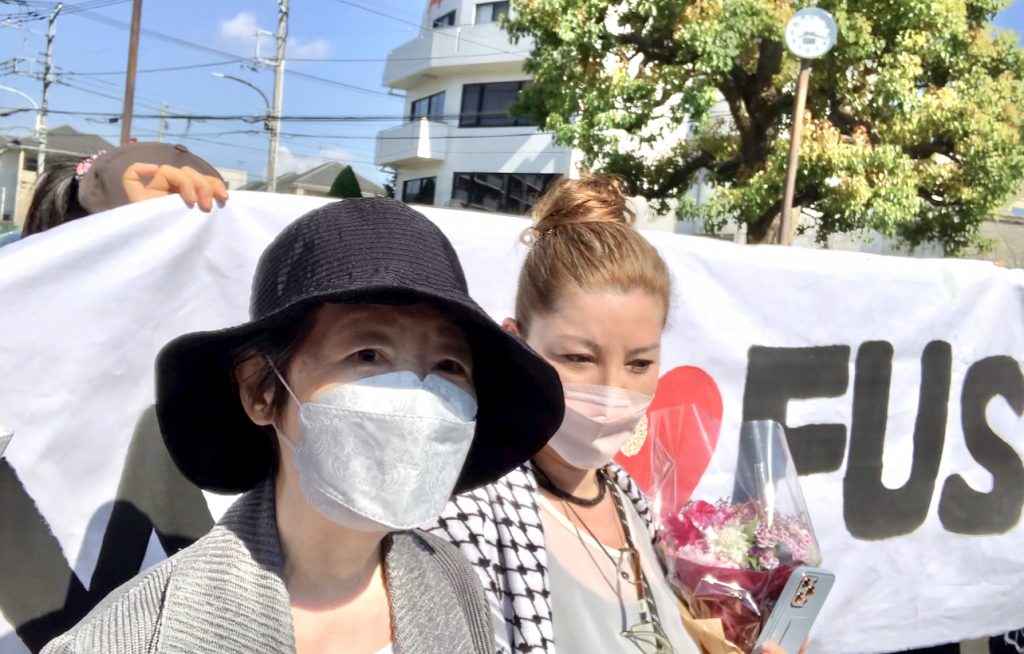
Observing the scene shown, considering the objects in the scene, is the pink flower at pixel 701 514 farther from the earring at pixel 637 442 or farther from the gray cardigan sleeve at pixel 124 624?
the gray cardigan sleeve at pixel 124 624

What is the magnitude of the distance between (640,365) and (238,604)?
0.97m

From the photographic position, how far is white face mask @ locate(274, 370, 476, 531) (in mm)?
1223

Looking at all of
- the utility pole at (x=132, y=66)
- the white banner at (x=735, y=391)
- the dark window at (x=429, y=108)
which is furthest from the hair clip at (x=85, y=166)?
the dark window at (x=429, y=108)

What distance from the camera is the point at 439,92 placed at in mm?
30531

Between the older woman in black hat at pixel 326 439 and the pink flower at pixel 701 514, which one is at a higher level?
the older woman in black hat at pixel 326 439

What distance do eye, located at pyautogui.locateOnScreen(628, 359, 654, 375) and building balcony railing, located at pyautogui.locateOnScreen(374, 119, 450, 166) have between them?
28.3 metres

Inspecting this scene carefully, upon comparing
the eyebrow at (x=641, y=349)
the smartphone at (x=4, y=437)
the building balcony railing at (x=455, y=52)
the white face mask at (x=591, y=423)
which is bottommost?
the smartphone at (x=4, y=437)

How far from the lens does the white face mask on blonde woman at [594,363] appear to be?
70.3 inches

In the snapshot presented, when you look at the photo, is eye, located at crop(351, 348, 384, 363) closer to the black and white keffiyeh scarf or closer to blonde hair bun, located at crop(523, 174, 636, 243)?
the black and white keffiyeh scarf

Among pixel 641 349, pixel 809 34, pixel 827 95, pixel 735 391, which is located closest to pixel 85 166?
pixel 641 349

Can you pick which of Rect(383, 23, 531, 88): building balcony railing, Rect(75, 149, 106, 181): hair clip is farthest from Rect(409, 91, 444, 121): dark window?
Rect(75, 149, 106, 181): hair clip

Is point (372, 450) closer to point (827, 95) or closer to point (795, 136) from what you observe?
point (795, 136)

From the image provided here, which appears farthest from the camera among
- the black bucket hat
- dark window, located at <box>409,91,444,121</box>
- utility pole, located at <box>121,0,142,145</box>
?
dark window, located at <box>409,91,444,121</box>

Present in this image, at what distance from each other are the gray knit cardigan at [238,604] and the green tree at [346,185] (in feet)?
2.30
